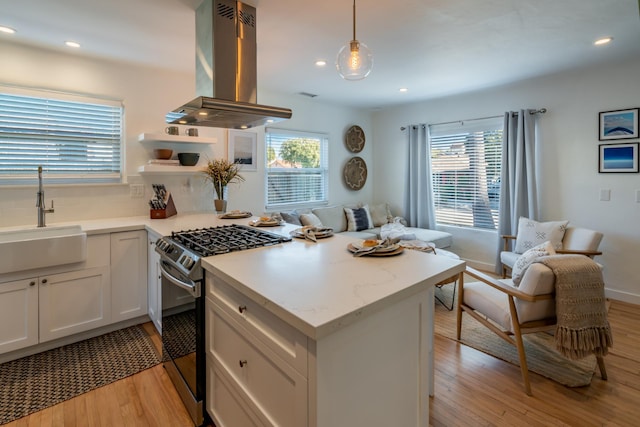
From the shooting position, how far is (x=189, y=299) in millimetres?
1763

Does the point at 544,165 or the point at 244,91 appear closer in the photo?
the point at 244,91

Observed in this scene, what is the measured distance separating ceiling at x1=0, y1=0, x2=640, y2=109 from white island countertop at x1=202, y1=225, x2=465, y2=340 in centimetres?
174

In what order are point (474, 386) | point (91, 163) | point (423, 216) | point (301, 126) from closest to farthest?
1. point (474, 386)
2. point (91, 163)
3. point (301, 126)
4. point (423, 216)

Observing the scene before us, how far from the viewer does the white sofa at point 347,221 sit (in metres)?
4.41

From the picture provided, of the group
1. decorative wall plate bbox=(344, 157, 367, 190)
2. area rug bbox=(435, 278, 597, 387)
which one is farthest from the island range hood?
decorative wall plate bbox=(344, 157, 367, 190)

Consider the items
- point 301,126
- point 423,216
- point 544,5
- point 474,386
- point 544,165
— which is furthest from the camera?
point 423,216

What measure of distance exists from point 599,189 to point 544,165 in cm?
62

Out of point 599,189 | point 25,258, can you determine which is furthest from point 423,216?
point 25,258

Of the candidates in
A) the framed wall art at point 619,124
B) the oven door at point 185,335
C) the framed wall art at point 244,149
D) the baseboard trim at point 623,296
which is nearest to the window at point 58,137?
the framed wall art at point 244,149

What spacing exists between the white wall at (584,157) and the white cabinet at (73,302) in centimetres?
467

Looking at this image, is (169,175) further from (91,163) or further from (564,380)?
(564,380)

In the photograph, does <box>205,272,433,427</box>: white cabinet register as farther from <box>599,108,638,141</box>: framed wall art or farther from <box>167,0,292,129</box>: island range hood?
<box>599,108,638,141</box>: framed wall art

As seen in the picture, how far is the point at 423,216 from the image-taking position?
5.24m

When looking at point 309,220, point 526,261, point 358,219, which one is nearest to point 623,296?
point 526,261
